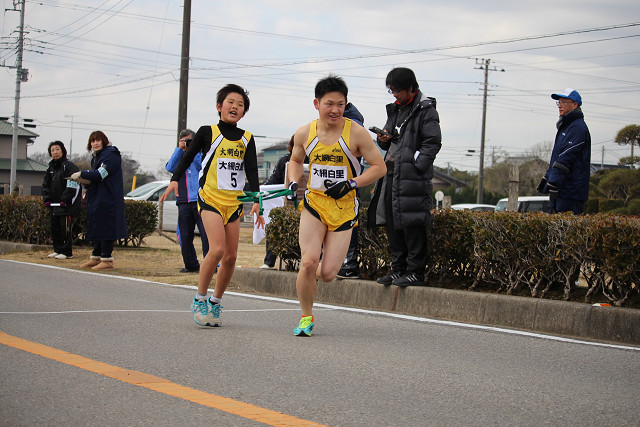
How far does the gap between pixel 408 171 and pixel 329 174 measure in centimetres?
170

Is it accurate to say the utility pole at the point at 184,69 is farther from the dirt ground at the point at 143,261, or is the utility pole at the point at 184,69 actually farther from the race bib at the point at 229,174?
the race bib at the point at 229,174

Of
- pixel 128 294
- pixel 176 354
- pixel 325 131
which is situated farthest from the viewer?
pixel 128 294

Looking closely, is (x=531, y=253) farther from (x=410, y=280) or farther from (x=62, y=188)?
(x=62, y=188)

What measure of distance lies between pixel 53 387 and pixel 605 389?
3288 mm

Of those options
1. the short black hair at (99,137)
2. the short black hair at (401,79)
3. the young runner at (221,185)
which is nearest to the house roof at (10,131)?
the short black hair at (99,137)

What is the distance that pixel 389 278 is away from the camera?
8633mm

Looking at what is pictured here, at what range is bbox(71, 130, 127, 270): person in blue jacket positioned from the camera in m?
12.4

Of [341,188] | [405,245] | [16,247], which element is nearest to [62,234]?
[16,247]

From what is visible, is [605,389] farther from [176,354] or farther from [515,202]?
[515,202]

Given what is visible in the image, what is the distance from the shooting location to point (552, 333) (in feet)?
23.7

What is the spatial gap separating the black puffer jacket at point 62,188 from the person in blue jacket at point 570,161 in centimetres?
820

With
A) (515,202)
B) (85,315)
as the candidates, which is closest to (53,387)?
(85,315)

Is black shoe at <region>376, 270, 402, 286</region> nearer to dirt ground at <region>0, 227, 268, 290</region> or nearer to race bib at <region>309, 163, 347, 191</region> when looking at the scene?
race bib at <region>309, 163, 347, 191</region>

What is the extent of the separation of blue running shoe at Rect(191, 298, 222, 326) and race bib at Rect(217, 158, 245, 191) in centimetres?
102
